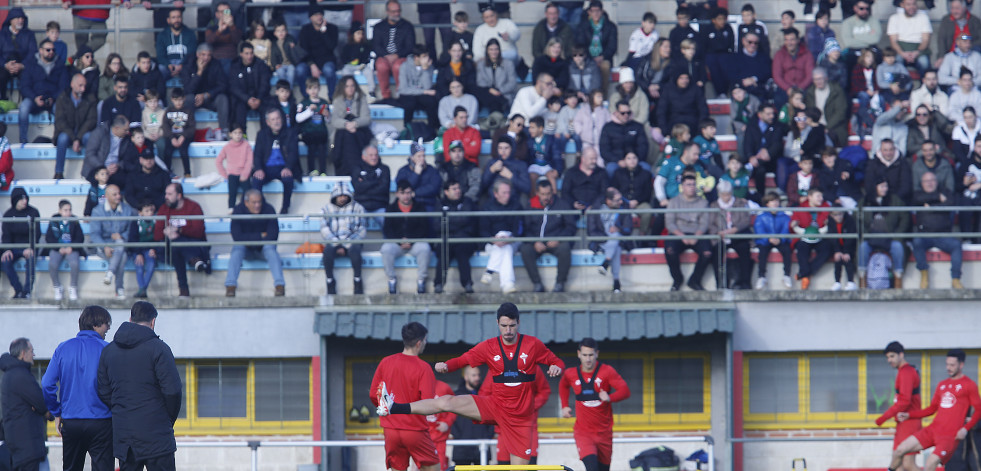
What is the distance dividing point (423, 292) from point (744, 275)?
422 centimetres

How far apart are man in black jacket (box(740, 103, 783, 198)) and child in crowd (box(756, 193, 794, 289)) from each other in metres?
1.17

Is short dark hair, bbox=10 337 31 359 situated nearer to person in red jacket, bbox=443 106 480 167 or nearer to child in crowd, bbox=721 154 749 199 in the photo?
person in red jacket, bbox=443 106 480 167

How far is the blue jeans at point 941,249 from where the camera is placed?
694 inches

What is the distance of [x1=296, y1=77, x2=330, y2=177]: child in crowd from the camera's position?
19.1 metres

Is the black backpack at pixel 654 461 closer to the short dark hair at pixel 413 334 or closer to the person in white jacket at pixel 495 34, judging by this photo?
the short dark hair at pixel 413 334

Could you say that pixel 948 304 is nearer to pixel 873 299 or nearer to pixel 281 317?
pixel 873 299

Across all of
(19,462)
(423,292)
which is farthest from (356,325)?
(19,462)

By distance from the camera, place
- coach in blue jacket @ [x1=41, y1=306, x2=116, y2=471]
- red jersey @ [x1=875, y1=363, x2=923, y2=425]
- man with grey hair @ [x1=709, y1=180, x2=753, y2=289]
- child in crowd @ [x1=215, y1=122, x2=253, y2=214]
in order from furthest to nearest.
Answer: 1. child in crowd @ [x1=215, y1=122, x2=253, y2=214]
2. man with grey hair @ [x1=709, y1=180, x2=753, y2=289]
3. red jersey @ [x1=875, y1=363, x2=923, y2=425]
4. coach in blue jacket @ [x1=41, y1=306, x2=116, y2=471]

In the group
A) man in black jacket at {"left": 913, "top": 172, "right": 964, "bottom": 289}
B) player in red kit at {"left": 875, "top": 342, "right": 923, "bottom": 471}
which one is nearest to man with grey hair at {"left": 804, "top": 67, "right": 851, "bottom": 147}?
man in black jacket at {"left": 913, "top": 172, "right": 964, "bottom": 289}

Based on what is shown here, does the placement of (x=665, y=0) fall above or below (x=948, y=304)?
above

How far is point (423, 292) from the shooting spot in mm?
17422

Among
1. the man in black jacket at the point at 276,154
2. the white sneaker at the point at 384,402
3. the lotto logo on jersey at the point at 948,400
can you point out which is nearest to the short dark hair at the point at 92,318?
the white sneaker at the point at 384,402

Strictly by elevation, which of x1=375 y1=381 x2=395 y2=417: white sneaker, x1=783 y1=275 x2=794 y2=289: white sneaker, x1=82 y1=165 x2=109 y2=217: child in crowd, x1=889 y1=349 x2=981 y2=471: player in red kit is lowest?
x1=889 y1=349 x2=981 y2=471: player in red kit

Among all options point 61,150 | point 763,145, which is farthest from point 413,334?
point 61,150
